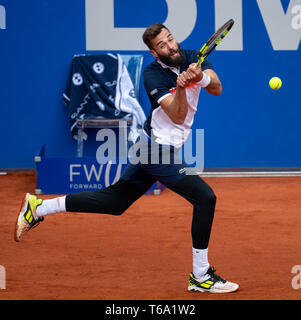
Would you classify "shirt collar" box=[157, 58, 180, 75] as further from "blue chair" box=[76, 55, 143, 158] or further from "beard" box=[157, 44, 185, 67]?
"blue chair" box=[76, 55, 143, 158]

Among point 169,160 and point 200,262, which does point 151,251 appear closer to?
point 200,262

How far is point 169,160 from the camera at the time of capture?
145 inches

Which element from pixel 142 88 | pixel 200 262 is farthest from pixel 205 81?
pixel 142 88

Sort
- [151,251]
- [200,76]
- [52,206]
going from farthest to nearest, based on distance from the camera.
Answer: [151,251] < [52,206] < [200,76]

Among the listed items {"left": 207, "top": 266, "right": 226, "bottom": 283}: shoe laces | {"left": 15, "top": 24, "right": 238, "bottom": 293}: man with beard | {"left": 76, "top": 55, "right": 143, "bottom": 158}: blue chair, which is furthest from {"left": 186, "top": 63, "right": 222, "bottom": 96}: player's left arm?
{"left": 76, "top": 55, "right": 143, "bottom": 158}: blue chair

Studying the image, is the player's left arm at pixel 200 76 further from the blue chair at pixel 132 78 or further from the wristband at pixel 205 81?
the blue chair at pixel 132 78

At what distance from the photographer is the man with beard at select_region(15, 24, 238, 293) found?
3.56m

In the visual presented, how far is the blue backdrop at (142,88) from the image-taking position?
309 inches

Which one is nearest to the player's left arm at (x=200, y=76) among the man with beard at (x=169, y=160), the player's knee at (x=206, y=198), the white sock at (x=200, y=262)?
the man with beard at (x=169, y=160)

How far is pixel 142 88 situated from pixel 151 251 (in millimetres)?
3763

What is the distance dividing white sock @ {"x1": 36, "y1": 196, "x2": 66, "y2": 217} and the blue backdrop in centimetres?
429

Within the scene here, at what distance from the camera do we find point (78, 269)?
413 centimetres

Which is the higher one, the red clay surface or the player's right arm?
the player's right arm
